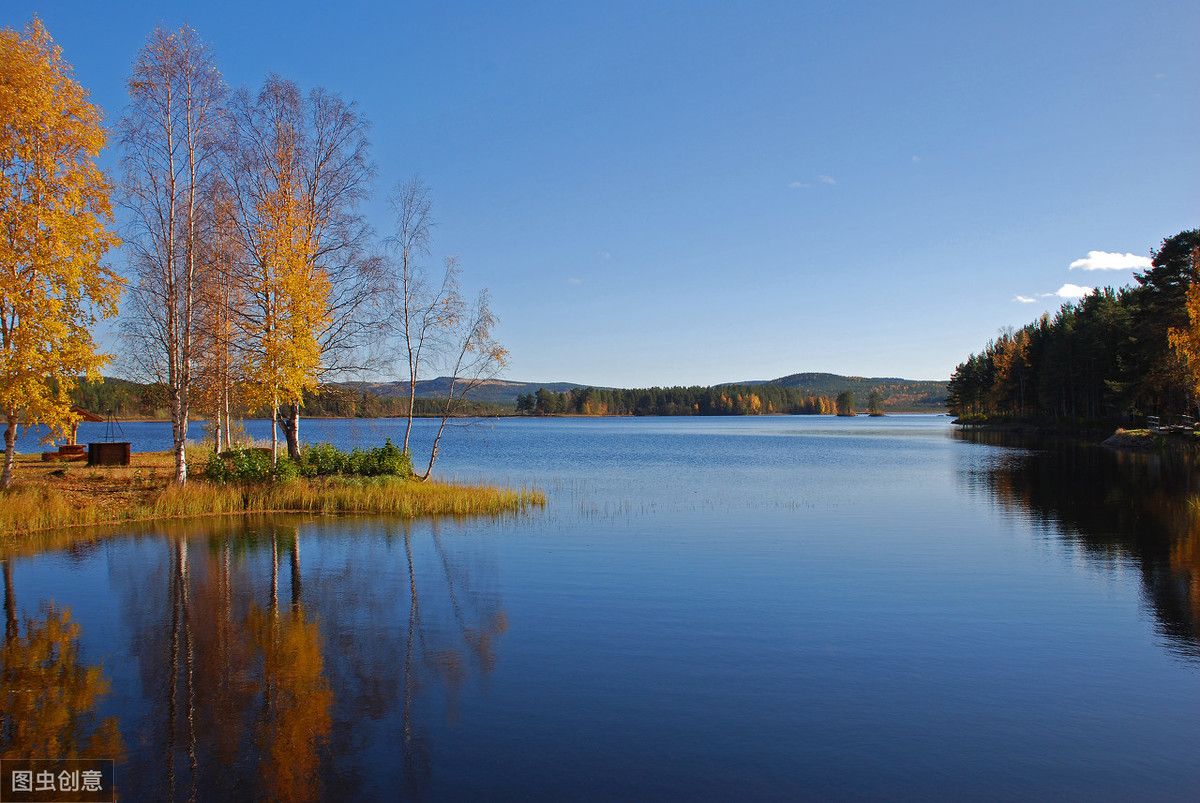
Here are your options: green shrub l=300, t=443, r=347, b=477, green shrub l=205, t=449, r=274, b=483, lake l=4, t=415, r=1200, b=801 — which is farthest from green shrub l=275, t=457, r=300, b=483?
lake l=4, t=415, r=1200, b=801

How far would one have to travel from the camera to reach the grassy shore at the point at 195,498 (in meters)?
19.5

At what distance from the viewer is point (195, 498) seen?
71.7ft

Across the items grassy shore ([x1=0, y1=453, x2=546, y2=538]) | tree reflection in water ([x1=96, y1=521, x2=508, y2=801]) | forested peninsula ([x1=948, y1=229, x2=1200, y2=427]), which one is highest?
forested peninsula ([x1=948, y1=229, x2=1200, y2=427])

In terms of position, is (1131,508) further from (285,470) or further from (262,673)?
(285,470)

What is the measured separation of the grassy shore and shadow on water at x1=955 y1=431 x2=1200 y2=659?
16.2m

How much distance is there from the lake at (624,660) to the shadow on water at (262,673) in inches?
1.8

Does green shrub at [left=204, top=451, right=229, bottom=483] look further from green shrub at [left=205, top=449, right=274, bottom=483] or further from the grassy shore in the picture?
the grassy shore

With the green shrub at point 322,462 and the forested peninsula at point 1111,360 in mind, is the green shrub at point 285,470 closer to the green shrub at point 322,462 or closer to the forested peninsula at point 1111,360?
the green shrub at point 322,462

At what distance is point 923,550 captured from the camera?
59.4 ft

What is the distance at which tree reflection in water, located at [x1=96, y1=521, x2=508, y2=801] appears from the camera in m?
6.59

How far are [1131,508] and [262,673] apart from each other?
82.9 feet

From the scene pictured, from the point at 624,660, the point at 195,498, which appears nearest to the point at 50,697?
the point at 624,660

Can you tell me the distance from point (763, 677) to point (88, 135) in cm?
2164

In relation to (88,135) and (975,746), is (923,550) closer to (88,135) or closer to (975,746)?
(975,746)
